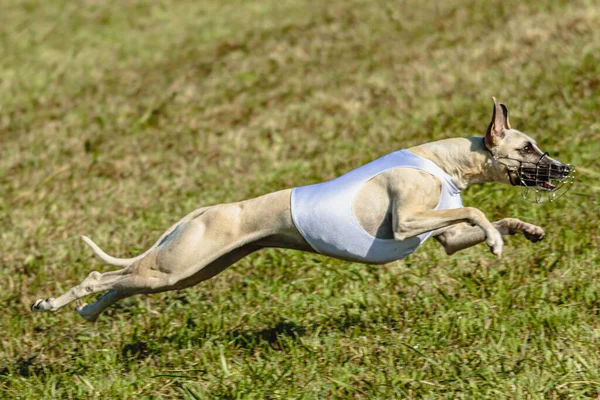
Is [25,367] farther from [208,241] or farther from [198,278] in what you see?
[208,241]

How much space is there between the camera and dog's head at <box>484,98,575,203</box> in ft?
18.9

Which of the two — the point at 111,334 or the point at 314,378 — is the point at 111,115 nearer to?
the point at 111,334

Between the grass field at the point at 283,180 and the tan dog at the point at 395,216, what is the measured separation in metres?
0.73

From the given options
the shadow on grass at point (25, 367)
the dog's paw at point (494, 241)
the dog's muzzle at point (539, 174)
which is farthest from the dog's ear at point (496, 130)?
the shadow on grass at point (25, 367)

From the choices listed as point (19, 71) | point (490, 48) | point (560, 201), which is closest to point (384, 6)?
point (490, 48)

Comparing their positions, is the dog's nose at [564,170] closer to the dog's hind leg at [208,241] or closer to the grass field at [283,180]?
the grass field at [283,180]

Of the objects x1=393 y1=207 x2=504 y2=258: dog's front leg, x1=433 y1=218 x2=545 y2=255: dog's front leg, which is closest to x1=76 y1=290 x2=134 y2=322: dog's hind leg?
x1=393 y1=207 x2=504 y2=258: dog's front leg

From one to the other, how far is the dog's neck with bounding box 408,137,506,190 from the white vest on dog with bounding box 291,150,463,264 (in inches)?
3.7

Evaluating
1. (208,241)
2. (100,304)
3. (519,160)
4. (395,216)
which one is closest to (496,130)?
(519,160)

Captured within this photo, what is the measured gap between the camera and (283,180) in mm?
9805

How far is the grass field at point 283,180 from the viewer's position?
612 cm

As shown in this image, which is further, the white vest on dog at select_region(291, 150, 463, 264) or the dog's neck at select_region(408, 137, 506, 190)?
the dog's neck at select_region(408, 137, 506, 190)

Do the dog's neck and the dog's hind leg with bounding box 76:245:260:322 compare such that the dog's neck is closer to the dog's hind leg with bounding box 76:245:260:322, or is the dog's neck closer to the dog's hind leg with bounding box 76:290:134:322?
the dog's hind leg with bounding box 76:245:260:322

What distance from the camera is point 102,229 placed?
29.9ft
